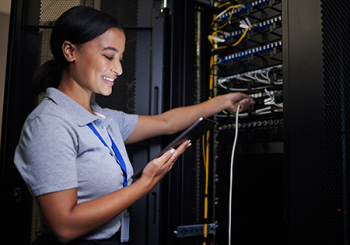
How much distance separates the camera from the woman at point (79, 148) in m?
0.86

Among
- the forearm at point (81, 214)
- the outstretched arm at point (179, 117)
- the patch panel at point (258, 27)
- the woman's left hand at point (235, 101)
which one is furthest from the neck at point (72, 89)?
the patch panel at point (258, 27)

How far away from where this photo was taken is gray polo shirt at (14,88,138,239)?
86 cm

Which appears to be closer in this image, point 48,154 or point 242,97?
point 48,154

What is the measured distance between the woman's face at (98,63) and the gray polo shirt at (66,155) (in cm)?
9

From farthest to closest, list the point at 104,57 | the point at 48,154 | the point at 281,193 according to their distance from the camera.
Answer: the point at 281,193, the point at 104,57, the point at 48,154

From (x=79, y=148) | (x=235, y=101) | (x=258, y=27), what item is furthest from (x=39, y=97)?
(x=258, y=27)

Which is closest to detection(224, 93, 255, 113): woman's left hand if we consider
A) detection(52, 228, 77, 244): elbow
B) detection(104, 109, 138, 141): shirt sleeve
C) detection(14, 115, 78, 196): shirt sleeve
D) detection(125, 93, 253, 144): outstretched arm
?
detection(125, 93, 253, 144): outstretched arm

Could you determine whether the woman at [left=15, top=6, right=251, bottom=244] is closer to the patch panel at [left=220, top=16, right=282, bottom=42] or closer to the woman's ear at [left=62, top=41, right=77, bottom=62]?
the woman's ear at [left=62, top=41, right=77, bottom=62]

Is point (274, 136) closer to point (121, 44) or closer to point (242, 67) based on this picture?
point (242, 67)

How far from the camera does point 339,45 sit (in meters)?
0.88

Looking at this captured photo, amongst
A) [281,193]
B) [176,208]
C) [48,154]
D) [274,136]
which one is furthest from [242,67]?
[48,154]

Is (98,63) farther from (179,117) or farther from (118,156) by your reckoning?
(179,117)

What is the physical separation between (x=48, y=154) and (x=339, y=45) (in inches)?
34.0

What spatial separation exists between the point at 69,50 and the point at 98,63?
4.2 inches
